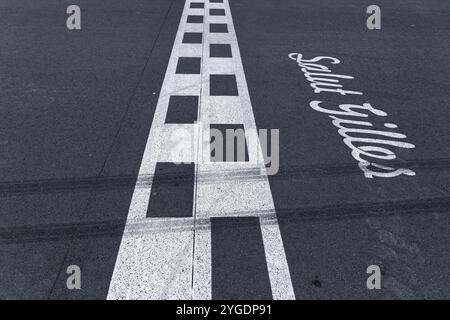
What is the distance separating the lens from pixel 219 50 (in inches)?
306

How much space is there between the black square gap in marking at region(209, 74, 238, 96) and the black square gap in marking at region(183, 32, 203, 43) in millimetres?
1797

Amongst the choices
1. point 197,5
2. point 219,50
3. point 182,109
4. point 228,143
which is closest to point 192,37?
point 219,50

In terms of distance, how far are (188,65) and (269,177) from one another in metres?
3.47

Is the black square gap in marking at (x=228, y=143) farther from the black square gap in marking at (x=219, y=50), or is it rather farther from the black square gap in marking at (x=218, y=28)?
the black square gap in marking at (x=218, y=28)

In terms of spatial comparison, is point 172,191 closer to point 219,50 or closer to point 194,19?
point 219,50

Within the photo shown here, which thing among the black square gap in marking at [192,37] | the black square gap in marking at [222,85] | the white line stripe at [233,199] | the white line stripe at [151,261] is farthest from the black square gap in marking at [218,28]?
the white line stripe at [151,261]

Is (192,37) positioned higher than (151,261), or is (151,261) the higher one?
(192,37)

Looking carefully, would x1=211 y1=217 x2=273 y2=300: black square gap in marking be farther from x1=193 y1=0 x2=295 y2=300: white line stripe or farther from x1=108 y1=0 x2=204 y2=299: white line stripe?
x1=108 y1=0 x2=204 y2=299: white line stripe

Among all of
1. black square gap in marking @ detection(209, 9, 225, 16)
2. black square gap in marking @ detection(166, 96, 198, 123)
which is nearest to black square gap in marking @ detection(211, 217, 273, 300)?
black square gap in marking @ detection(166, 96, 198, 123)

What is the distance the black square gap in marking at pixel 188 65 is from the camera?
6.87 m

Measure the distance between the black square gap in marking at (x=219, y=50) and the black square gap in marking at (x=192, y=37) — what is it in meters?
0.41

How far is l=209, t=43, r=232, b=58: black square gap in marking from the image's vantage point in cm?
753

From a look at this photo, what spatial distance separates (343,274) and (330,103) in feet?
10.4
